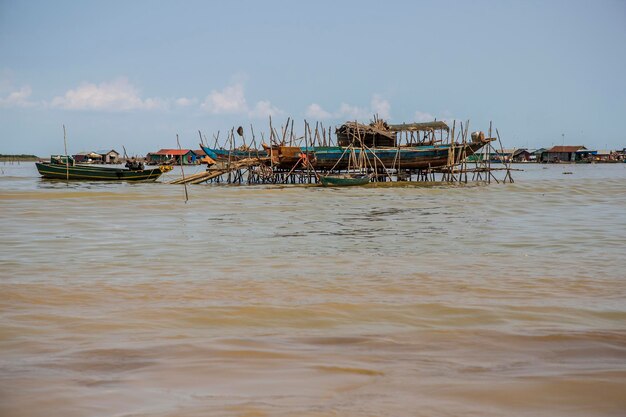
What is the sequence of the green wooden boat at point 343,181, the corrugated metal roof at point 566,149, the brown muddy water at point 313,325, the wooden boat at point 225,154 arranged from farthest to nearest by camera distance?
the corrugated metal roof at point 566,149, the wooden boat at point 225,154, the green wooden boat at point 343,181, the brown muddy water at point 313,325

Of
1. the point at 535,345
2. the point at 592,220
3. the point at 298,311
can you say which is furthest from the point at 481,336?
the point at 592,220

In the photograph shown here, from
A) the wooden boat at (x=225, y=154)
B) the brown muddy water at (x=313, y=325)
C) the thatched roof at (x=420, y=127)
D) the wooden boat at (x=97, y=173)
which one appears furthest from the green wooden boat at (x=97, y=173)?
the brown muddy water at (x=313, y=325)

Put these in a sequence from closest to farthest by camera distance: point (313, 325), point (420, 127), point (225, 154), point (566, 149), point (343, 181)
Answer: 1. point (313, 325)
2. point (343, 181)
3. point (420, 127)
4. point (225, 154)
5. point (566, 149)

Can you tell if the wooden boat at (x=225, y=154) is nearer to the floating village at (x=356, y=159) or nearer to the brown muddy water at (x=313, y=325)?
the floating village at (x=356, y=159)

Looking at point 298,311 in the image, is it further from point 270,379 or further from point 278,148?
point 278,148

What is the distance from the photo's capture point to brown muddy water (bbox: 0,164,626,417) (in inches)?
103

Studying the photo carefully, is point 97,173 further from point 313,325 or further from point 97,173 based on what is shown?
point 313,325

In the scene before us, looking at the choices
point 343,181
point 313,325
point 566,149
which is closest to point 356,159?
point 343,181

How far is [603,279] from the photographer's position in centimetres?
570

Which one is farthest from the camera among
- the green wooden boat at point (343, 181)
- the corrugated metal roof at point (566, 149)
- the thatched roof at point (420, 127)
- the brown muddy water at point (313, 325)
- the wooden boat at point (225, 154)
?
the corrugated metal roof at point (566, 149)

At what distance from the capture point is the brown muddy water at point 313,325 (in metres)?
2.63

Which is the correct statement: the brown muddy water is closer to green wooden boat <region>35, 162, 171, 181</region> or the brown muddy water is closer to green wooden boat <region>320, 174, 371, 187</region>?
green wooden boat <region>320, 174, 371, 187</region>

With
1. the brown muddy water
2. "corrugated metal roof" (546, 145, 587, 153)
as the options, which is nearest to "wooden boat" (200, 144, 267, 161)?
the brown muddy water

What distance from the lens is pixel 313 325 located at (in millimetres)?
4066
